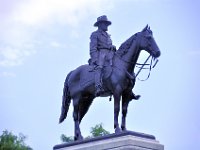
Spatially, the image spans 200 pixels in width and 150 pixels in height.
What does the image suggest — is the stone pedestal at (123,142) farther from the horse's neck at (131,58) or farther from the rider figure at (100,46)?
the horse's neck at (131,58)

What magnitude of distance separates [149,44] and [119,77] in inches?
47.4

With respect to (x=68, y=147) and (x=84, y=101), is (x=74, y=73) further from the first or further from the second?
(x=68, y=147)

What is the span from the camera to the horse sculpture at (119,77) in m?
15.1

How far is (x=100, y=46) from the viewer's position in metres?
16.0

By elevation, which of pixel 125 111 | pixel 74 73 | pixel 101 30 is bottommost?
pixel 125 111

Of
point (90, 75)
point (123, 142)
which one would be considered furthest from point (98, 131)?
point (123, 142)

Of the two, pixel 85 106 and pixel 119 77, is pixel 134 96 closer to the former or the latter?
pixel 119 77

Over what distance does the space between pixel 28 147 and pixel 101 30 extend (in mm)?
23991

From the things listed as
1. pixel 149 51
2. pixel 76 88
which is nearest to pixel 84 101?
pixel 76 88

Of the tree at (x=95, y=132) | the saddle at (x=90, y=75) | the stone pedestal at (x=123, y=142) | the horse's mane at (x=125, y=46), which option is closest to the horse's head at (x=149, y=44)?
the horse's mane at (x=125, y=46)

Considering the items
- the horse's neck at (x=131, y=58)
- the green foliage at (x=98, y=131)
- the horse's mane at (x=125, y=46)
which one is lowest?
the horse's neck at (x=131, y=58)

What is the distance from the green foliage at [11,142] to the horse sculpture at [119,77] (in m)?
21.6

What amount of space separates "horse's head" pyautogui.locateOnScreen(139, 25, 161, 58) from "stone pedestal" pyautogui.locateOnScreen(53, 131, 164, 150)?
2.21m

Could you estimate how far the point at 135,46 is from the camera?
15.3 m
